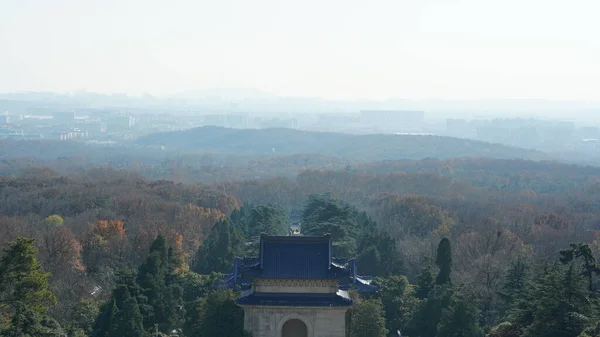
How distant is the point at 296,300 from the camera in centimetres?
2872

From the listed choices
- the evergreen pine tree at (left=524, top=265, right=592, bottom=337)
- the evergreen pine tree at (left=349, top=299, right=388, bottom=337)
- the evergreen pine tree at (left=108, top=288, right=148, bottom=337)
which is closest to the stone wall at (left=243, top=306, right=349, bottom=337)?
the evergreen pine tree at (left=349, top=299, right=388, bottom=337)

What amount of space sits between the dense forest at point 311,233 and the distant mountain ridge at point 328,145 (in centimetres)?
5524

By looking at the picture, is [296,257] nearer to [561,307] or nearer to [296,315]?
[296,315]

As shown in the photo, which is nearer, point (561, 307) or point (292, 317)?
point (561, 307)

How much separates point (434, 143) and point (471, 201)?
85.4 metres


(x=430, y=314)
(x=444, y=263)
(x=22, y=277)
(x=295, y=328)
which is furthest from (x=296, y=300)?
(x=444, y=263)

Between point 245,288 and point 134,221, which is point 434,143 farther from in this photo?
point 245,288

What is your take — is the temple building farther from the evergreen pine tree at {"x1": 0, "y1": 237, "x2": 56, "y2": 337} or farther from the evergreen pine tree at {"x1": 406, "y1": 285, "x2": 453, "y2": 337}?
the evergreen pine tree at {"x1": 0, "y1": 237, "x2": 56, "y2": 337}

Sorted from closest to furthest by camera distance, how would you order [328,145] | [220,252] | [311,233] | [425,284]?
1. [425,284]
2. [220,252]
3. [311,233]
4. [328,145]

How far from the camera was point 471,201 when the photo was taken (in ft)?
250

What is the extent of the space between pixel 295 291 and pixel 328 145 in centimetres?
14512

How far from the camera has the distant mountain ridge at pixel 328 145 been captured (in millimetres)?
152125

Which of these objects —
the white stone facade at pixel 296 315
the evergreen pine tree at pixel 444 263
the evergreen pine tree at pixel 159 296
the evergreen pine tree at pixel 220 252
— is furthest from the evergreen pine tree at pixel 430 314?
the evergreen pine tree at pixel 220 252

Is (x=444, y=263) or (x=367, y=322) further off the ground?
(x=444, y=263)
